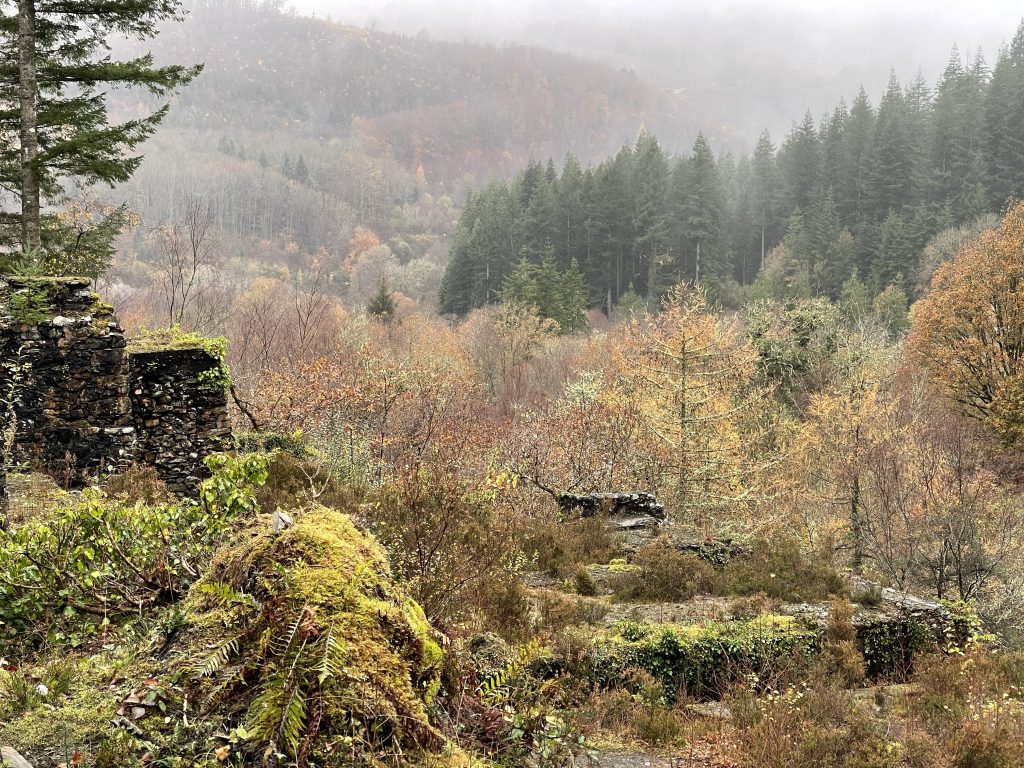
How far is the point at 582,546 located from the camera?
10648 mm

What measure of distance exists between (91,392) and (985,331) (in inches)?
1089

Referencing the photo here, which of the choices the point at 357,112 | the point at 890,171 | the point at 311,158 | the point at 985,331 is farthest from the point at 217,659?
the point at 357,112

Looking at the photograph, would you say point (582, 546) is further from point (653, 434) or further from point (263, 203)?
point (263, 203)

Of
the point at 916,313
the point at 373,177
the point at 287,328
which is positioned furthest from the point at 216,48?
the point at 916,313

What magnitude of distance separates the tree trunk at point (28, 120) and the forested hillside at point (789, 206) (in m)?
46.7

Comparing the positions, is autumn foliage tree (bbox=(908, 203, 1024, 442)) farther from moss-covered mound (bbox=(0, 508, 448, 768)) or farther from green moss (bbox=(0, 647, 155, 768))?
green moss (bbox=(0, 647, 155, 768))

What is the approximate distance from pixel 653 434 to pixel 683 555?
9.20m

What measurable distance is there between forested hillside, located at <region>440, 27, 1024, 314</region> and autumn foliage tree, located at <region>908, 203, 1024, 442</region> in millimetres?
24529

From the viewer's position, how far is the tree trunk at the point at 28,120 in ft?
35.3

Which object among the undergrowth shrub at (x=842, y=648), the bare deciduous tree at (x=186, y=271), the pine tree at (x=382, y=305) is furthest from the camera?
the pine tree at (x=382, y=305)

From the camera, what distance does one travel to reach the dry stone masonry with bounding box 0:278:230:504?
337 inches

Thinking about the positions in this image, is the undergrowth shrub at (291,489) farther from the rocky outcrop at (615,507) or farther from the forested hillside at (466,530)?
the rocky outcrop at (615,507)

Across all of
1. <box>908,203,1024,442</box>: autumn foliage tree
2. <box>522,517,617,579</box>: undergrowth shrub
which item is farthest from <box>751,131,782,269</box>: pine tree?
<box>522,517,617,579</box>: undergrowth shrub

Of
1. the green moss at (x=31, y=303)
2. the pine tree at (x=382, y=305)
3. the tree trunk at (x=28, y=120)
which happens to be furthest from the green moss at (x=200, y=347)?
the pine tree at (x=382, y=305)
